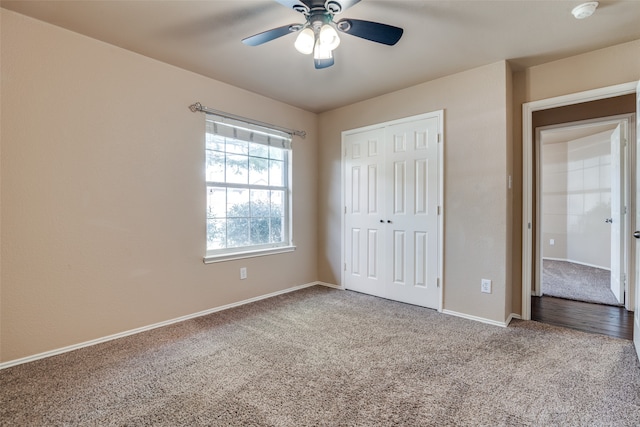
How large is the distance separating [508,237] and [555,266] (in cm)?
372

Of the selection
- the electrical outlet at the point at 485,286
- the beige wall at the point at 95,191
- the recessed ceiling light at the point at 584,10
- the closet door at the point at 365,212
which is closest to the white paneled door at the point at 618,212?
the electrical outlet at the point at 485,286

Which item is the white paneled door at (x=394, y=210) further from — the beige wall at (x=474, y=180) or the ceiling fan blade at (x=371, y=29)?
the ceiling fan blade at (x=371, y=29)

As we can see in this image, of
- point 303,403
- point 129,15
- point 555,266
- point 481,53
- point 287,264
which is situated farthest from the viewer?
point 555,266

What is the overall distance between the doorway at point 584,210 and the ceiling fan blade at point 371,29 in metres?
2.79

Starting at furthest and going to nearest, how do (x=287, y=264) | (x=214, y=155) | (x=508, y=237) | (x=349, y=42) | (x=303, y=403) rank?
(x=287, y=264) → (x=214, y=155) → (x=508, y=237) → (x=349, y=42) → (x=303, y=403)

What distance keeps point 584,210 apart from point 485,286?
4.42m

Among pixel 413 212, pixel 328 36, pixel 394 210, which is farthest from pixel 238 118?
pixel 413 212

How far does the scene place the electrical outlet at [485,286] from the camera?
9.18 ft

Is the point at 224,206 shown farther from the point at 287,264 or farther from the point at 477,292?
the point at 477,292

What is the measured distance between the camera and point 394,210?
349 cm

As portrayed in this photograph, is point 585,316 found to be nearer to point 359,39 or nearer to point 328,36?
point 359,39

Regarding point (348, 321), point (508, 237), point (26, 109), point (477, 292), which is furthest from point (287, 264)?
point (26, 109)

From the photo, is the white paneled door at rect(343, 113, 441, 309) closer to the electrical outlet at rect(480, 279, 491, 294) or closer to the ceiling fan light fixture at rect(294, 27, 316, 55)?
the electrical outlet at rect(480, 279, 491, 294)

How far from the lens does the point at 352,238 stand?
392 cm
